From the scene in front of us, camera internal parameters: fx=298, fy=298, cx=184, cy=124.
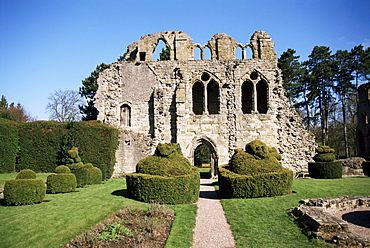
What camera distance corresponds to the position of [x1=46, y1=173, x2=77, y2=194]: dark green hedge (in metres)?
13.1

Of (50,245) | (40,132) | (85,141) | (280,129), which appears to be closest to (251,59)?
(280,129)

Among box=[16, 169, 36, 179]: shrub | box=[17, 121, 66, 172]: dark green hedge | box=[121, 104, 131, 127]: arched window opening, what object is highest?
box=[121, 104, 131, 127]: arched window opening

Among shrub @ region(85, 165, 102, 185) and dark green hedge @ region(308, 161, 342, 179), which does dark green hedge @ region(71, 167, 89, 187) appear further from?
dark green hedge @ region(308, 161, 342, 179)

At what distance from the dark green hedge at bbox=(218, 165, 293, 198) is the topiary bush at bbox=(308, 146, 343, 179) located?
24.1ft

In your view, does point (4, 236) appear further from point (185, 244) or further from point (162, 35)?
point (162, 35)

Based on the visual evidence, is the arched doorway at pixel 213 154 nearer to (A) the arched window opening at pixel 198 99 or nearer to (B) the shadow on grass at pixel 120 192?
(A) the arched window opening at pixel 198 99

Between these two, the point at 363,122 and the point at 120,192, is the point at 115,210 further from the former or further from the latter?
the point at 363,122

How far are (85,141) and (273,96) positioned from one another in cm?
1521

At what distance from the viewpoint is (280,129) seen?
24297 mm

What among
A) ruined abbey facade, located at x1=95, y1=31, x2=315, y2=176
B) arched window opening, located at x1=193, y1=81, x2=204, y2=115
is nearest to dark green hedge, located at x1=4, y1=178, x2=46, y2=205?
ruined abbey facade, located at x1=95, y1=31, x2=315, y2=176

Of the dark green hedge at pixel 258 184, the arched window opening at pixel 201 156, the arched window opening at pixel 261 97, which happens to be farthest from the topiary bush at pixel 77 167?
the arched window opening at pixel 201 156

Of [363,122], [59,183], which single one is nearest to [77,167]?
[59,183]

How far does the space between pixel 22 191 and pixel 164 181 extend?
5.10m

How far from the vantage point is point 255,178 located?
12.7 m
